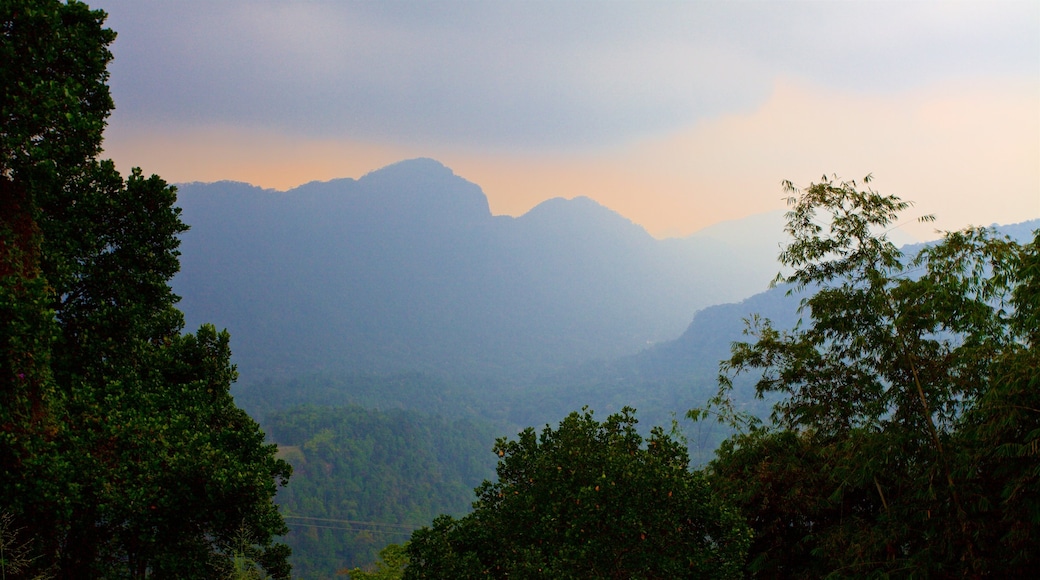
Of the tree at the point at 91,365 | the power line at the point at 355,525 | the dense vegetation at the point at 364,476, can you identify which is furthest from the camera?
the power line at the point at 355,525

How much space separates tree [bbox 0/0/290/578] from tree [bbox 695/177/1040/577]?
7135 millimetres

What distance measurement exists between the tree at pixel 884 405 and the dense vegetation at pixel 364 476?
69.3m

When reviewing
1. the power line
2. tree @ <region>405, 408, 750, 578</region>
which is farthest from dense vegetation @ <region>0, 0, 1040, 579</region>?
the power line

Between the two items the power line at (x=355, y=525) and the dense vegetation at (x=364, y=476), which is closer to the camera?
the dense vegetation at (x=364, y=476)

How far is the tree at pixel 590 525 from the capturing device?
7488 millimetres

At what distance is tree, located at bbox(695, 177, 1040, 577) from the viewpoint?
26.3 feet

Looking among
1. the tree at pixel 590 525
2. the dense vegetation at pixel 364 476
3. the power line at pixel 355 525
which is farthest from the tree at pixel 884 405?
the power line at pixel 355 525

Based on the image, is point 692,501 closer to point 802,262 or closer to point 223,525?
point 802,262

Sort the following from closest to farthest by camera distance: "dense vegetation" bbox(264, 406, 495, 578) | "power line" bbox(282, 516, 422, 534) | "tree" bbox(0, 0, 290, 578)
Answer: "tree" bbox(0, 0, 290, 578), "dense vegetation" bbox(264, 406, 495, 578), "power line" bbox(282, 516, 422, 534)

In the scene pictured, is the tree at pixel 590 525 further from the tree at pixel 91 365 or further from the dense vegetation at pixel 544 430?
the tree at pixel 91 365

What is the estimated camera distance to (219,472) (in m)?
8.02

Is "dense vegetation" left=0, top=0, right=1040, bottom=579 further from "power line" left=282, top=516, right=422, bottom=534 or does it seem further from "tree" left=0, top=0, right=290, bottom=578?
"power line" left=282, top=516, right=422, bottom=534

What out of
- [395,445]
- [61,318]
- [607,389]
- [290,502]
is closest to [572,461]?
[61,318]

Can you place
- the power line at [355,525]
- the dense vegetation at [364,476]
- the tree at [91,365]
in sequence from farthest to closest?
the power line at [355,525], the dense vegetation at [364,476], the tree at [91,365]
